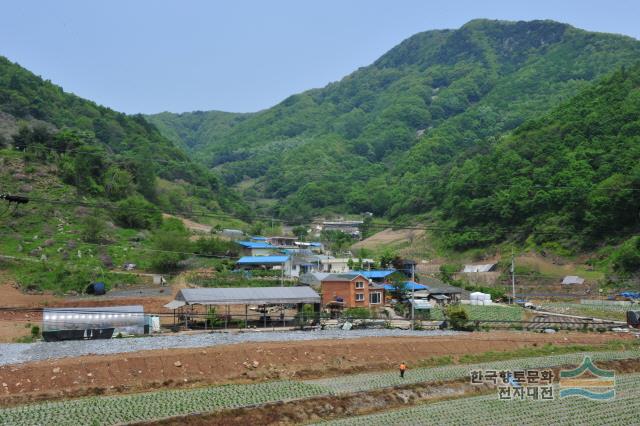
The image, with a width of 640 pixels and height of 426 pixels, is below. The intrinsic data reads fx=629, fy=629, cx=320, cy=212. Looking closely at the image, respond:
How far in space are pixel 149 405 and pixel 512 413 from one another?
39.3 ft

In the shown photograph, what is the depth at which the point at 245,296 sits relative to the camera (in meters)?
37.1

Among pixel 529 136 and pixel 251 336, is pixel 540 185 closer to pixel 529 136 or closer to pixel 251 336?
pixel 529 136

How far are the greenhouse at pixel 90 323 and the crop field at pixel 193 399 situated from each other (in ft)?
35.4

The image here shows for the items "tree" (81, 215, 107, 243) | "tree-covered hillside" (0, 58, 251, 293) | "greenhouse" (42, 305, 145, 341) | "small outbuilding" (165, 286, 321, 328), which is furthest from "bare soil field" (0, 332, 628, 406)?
"tree" (81, 215, 107, 243)

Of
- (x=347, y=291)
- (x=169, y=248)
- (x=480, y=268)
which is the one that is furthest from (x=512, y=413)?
(x=480, y=268)

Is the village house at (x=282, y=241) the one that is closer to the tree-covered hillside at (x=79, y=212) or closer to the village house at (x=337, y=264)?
the tree-covered hillside at (x=79, y=212)

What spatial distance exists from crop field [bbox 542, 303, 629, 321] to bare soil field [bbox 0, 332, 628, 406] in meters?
12.5

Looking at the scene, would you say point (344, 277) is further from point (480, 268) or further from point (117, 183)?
point (117, 183)

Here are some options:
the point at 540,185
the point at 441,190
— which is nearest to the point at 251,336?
the point at 540,185

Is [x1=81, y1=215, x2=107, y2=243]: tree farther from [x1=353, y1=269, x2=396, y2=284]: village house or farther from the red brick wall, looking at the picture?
[x1=353, y1=269, x2=396, y2=284]: village house

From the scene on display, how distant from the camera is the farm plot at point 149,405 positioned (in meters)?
18.8

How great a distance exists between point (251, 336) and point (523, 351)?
540 inches

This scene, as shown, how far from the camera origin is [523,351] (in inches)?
1221

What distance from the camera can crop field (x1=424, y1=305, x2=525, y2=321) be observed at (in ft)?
139
